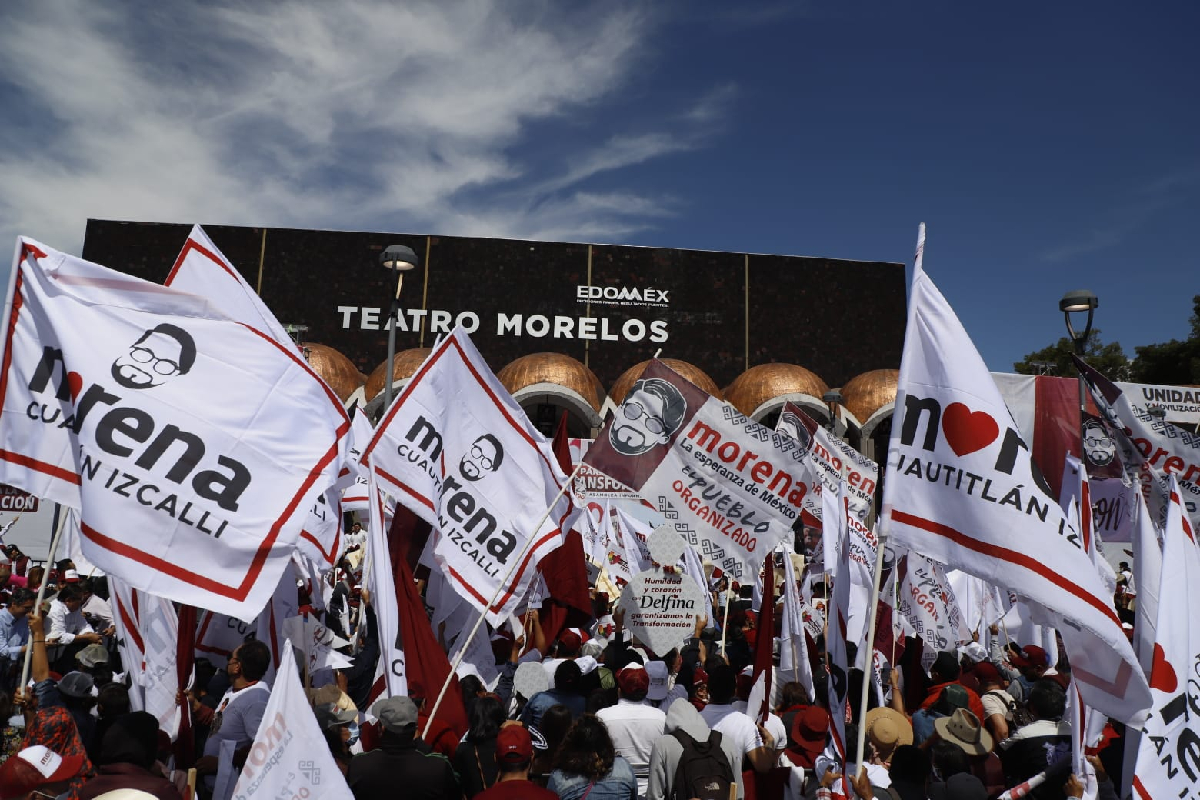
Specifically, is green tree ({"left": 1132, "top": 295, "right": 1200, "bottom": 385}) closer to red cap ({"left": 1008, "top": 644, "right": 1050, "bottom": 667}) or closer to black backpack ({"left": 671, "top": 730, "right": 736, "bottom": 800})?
red cap ({"left": 1008, "top": 644, "right": 1050, "bottom": 667})

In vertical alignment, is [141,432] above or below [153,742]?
above

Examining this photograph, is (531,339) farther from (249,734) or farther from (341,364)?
(249,734)

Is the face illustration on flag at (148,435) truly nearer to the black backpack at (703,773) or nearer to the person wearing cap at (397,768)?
the person wearing cap at (397,768)

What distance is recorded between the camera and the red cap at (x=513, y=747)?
4.32 metres

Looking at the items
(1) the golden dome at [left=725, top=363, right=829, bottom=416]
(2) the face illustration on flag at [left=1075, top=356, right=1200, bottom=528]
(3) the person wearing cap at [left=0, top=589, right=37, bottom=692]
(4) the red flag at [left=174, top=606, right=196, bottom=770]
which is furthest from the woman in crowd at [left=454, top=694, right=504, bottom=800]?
(1) the golden dome at [left=725, top=363, right=829, bottom=416]

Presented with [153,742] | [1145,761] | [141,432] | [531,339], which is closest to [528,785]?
[153,742]

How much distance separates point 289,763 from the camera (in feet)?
13.0

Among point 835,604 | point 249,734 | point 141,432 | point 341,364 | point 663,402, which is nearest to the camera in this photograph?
point 141,432

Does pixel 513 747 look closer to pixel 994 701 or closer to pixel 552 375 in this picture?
pixel 994 701

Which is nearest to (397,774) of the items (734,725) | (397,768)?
(397,768)

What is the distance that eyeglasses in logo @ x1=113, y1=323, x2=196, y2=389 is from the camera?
4668mm

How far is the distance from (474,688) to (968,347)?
13.4ft

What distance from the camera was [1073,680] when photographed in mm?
4637

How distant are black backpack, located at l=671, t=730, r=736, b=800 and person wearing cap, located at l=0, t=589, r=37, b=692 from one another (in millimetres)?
6769
